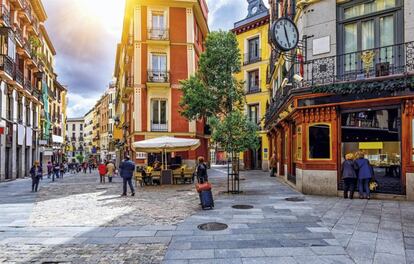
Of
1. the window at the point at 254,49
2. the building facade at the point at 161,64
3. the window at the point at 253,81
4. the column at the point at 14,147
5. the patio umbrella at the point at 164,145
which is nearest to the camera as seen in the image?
the patio umbrella at the point at 164,145

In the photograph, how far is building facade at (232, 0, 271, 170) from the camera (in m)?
31.0

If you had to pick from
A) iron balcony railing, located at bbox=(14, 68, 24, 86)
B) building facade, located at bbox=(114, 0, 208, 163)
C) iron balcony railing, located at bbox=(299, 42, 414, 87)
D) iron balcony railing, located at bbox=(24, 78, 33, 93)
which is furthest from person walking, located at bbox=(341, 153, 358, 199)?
iron balcony railing, located at bbox=(24, 78, 33, 93)

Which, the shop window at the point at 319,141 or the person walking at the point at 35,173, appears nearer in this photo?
the shop window at the point at 319,141

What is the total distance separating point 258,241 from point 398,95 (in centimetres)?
792

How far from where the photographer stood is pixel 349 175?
11.5m

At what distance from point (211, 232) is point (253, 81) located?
26.9 metres

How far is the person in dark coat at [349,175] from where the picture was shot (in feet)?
37.8

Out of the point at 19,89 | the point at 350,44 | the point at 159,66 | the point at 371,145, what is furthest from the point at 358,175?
the point at 19,89

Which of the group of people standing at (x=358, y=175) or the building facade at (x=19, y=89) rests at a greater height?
the building facade at (x=19, y=89)

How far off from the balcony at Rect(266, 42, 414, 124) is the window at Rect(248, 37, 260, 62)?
19.3 m

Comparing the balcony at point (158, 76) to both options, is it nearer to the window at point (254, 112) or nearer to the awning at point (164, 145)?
the awning at point (164, 145)

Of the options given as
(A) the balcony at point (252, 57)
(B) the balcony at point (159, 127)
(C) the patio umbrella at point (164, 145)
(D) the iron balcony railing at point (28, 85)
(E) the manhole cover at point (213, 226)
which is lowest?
(E) the manhole cover at point (213, 226)

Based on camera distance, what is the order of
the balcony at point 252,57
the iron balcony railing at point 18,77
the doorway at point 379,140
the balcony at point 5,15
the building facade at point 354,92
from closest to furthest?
the building facade at point 354,92 < the doorway at point 379,140 < the balcony at point 5,15 < the iron balcony railing at point 18,77 < the balcony at point 252,57

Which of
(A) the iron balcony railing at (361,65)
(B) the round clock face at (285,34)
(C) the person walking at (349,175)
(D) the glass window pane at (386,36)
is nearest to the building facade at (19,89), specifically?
(B) the round clock face at (285,34)
